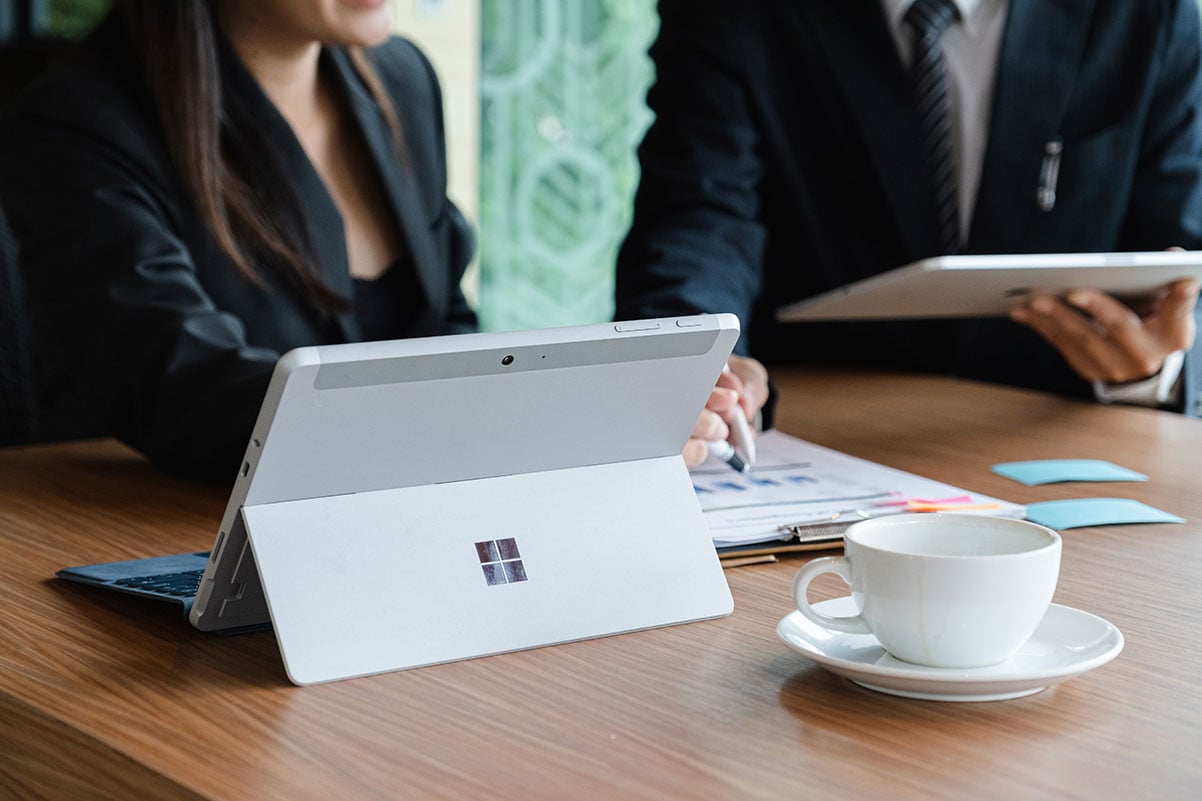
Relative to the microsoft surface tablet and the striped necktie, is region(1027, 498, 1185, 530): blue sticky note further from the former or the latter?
the striped necktie

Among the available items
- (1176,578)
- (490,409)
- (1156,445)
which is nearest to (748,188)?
(1156,445)

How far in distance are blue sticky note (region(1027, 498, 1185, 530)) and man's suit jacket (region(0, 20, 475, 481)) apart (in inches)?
24.7

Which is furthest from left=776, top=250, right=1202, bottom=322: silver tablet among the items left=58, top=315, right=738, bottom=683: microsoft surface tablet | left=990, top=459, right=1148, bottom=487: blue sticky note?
left=58, top=315, right=738, bottom=683: microsoft surface tablet

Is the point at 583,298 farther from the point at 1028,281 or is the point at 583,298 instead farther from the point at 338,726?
the point at 338,726

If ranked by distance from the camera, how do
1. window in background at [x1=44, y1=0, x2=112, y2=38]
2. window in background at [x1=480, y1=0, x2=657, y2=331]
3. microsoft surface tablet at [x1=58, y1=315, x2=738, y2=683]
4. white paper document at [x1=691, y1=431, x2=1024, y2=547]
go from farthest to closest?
window in background at [x1=480, y1=0, x2=657, y2=331]
window in background at [x1=44, y1=0, x2=112, y2=38]
white paper document at [x1=691, y1=431, x2=1024, y2=547]
microsoft surface tablet at [x1=58, y1=315, x2=738, y2=683]

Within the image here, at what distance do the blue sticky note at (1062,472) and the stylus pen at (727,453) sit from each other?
0.25 meters

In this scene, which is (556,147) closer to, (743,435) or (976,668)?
(743,435)

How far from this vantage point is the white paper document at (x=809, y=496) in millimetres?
913

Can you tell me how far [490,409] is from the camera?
2.35ft

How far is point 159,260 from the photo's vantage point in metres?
1.23

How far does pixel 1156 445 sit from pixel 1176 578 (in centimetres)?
47

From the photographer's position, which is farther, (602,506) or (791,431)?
(791,431)

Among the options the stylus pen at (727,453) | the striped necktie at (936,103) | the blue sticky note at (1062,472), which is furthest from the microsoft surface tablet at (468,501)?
the striped necktie at (936,103)

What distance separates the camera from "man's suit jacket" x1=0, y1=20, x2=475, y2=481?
3.71 ft
